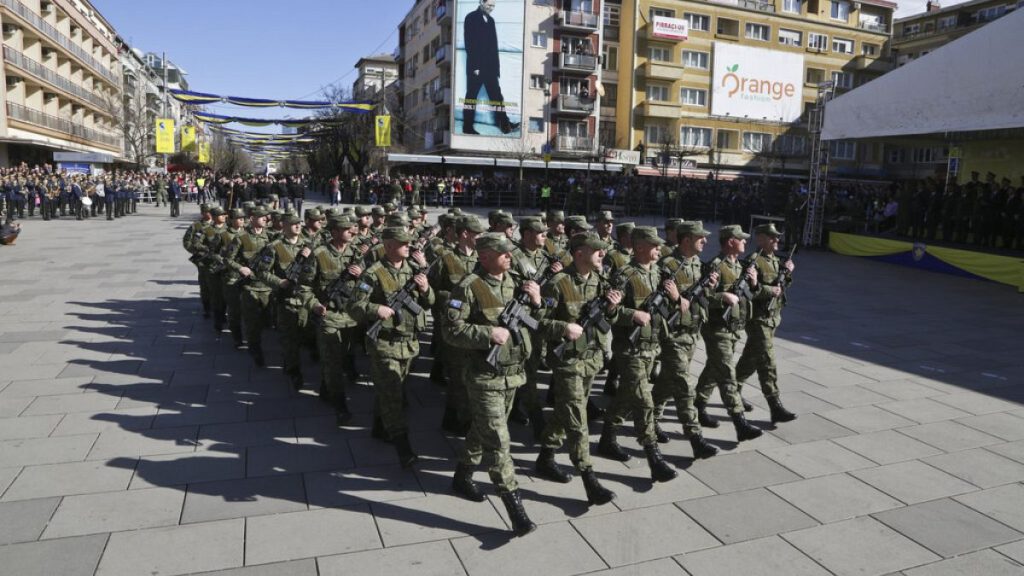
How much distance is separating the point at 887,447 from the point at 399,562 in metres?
4.75

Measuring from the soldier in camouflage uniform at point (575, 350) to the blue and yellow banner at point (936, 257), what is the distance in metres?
15.0

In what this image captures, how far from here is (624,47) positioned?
52.8 meters

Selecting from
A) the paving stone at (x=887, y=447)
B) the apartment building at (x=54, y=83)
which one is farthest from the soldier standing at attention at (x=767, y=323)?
the apartment building at (x=54, y=83)

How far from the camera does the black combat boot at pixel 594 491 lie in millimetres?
5078

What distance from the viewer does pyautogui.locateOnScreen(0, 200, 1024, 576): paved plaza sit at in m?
4.45

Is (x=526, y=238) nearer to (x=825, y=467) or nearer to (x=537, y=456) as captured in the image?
(x=537, y=456)

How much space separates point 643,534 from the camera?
4793 mm

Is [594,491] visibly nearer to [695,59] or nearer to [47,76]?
[695,59]

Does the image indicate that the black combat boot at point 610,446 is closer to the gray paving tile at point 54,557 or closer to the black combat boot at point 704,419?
the black combat boot at point 704,419

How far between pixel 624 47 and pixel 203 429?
51.6m

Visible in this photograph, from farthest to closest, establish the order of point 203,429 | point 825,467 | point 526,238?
point 526,238 < point 203,429 < point 825,467

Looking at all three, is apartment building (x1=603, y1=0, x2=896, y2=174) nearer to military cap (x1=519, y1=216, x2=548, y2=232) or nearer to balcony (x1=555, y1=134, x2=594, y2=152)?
balcony (x1=555, y1=134, x2=594, y2=152)

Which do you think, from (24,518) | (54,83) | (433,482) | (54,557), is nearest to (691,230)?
(433,482)

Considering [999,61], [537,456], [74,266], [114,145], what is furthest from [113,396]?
[114,145]
